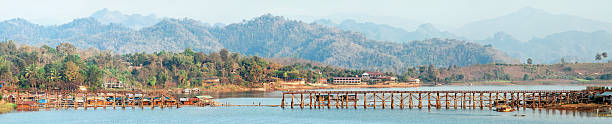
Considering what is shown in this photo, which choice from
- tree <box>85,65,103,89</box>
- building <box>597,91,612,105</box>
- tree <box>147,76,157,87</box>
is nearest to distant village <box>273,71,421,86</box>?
tree <box>147,76,157,87</box>

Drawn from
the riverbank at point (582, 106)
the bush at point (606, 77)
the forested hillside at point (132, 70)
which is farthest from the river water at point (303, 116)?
the bush at point (606, 77)

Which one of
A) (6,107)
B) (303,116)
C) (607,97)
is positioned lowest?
(303,116)

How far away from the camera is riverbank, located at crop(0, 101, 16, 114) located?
A: 7401 cm

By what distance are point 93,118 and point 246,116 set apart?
14830mm

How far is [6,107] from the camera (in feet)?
249

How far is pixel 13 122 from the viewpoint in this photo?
6419cm

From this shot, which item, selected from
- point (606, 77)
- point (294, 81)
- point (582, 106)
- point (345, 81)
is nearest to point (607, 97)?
point (582, 106)

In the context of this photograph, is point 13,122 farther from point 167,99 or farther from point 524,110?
point 524,110

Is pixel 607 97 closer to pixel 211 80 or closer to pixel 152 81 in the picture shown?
pixel 152 81

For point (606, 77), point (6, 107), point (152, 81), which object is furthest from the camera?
point (606, 77)

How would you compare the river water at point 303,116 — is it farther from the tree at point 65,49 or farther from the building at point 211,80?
the tree at point 65,49

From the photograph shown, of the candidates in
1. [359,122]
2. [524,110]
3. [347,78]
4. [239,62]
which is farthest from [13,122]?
[347,78]

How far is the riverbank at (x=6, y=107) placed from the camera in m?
74.0

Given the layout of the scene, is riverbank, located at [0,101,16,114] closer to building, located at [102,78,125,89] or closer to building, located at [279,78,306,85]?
building, located at [102,78,125,89]
